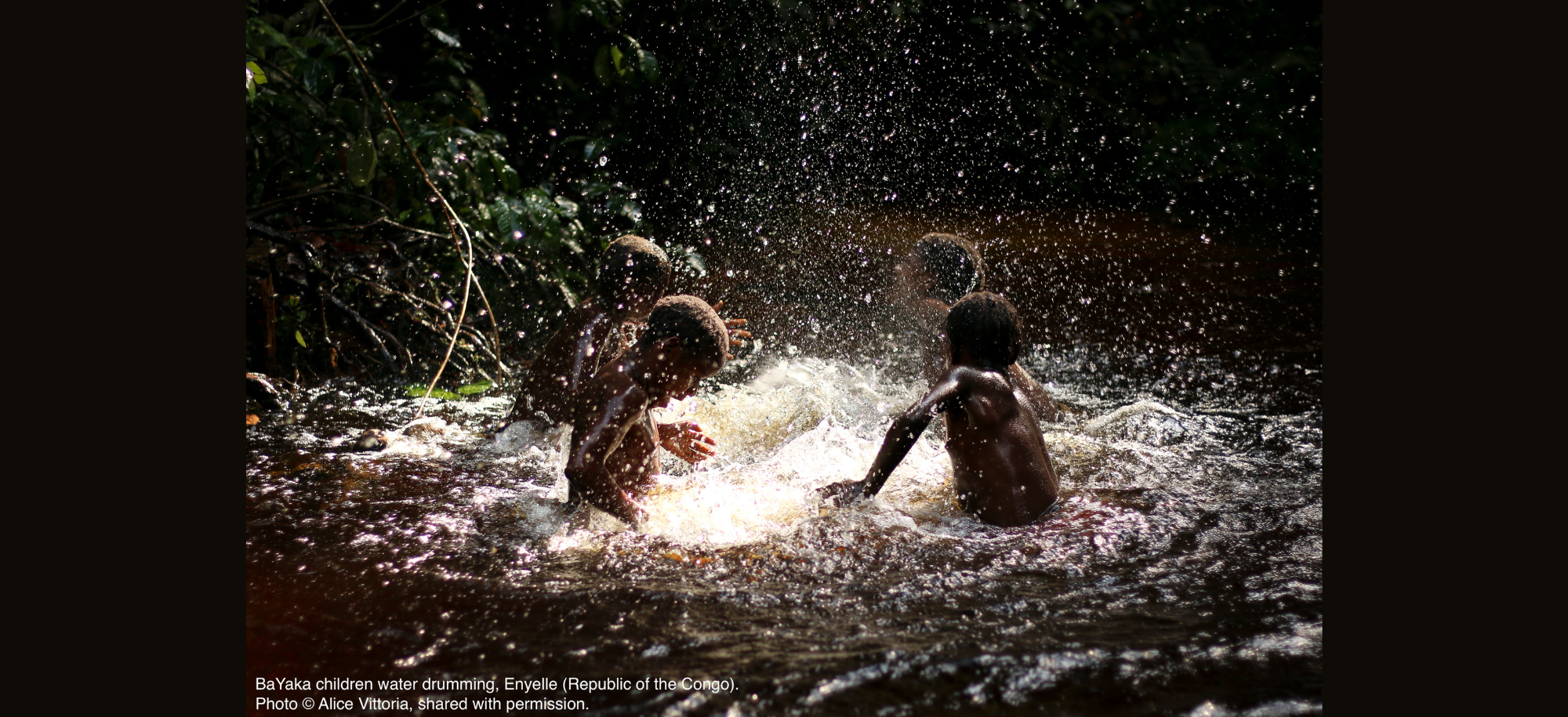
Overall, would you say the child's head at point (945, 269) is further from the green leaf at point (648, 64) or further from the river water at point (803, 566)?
the green leaf at point (648, 64)

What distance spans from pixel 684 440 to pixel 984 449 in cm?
127

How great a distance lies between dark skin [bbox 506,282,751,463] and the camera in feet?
14.0

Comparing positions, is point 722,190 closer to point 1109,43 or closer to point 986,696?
point 1109,43

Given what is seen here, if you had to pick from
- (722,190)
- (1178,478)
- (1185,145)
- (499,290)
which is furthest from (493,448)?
(1185,145)

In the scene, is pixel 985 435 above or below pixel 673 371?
below

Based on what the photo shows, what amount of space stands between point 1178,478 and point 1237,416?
1273mm

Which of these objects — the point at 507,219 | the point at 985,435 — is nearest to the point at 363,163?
the point at 507,219

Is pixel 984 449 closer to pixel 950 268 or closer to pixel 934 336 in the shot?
pixel 934 336

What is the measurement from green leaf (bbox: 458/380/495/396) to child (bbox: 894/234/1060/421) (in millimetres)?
2540

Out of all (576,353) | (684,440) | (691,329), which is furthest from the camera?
(576,353)

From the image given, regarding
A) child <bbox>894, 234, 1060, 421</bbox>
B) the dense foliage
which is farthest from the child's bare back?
the dense foliage

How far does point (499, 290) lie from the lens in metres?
6.38

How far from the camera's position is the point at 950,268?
505 cm

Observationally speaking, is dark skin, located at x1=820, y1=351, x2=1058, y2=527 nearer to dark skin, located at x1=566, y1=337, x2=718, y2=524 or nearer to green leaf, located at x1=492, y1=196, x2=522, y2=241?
dark skin, located at x1=566, y1=337, x2=718, y2=524
